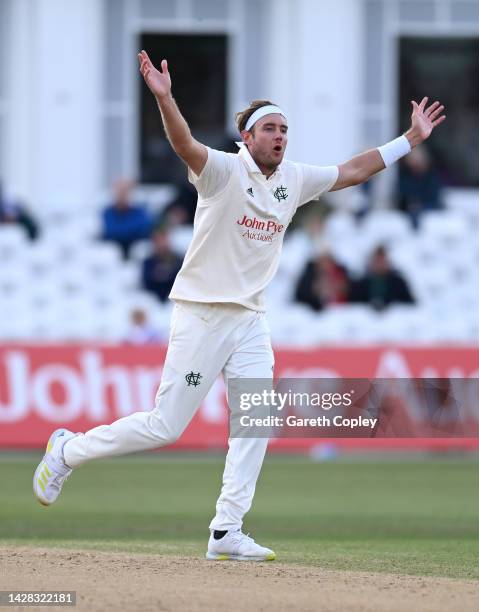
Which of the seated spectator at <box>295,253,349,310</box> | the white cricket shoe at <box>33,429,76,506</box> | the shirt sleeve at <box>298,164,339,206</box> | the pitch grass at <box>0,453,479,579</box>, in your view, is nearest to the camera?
the white cricket shoe at <box>33,429,76,506</box>

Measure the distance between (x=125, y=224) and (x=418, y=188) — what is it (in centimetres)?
414

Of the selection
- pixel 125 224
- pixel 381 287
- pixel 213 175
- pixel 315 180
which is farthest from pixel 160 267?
pixel 213 175

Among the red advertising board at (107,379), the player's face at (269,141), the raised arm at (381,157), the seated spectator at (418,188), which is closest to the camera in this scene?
the player's face at (269,141)

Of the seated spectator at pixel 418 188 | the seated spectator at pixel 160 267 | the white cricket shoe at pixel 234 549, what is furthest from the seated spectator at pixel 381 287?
the white cricket shoe at pixel 234 549

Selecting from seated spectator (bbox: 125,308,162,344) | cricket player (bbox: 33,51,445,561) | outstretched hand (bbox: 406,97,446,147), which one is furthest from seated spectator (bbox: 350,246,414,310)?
cricket player (bbox: 33,51,445,561)

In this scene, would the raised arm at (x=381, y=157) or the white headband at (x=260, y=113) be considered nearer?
the white headband at (x=260, y=113)

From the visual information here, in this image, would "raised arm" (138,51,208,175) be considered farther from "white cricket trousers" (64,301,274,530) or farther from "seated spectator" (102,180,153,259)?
"seated spectator" (102,180,153,259)

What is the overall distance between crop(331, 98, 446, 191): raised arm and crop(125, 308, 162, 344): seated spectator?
32.1ft

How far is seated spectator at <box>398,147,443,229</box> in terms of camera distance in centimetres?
2170

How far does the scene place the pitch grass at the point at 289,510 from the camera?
9586mm

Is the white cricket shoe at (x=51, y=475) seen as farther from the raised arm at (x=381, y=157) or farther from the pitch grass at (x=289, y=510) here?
the raised arm at (x=381, y=157)

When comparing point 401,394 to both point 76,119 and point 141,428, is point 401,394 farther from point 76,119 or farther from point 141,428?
point 76,119

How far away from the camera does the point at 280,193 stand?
28.3 ft

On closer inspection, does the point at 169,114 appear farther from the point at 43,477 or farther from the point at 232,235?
the point at 43,477
